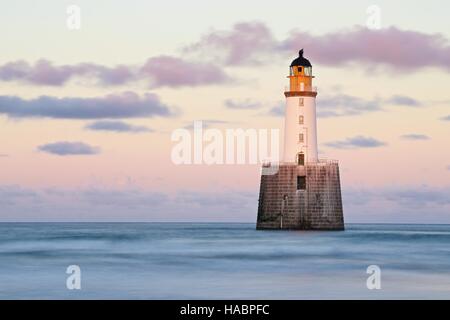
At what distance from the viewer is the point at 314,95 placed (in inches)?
1879

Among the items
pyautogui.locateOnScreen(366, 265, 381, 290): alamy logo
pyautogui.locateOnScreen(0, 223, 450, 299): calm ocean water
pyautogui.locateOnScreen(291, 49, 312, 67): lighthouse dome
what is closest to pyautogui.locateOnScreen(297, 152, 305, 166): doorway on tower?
pyautogui.locateOnScreen(0, 223, 450, 299): calm ocean water

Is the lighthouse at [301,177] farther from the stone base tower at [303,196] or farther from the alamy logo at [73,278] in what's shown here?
the alamy logo at [73,278]

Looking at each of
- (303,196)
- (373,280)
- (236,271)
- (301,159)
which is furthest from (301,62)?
(373,280)

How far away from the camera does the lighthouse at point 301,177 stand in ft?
155

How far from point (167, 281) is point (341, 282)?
5.03 metres

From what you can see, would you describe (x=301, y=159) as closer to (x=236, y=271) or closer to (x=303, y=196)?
(x=303, y=196)

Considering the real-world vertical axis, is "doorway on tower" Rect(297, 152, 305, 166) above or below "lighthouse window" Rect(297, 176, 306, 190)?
above

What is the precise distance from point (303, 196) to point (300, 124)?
3.55 meters

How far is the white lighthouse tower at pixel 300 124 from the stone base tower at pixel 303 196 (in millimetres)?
557

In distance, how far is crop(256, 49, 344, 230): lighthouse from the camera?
1858 inches

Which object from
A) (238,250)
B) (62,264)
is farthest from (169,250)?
(62,264)

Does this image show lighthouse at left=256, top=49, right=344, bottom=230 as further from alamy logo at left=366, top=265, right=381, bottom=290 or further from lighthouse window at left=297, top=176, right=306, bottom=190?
alamy logo at left=366, top=265, right=381, bottom=290

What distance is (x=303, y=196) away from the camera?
155 feet

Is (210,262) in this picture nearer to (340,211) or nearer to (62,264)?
(62,264)
